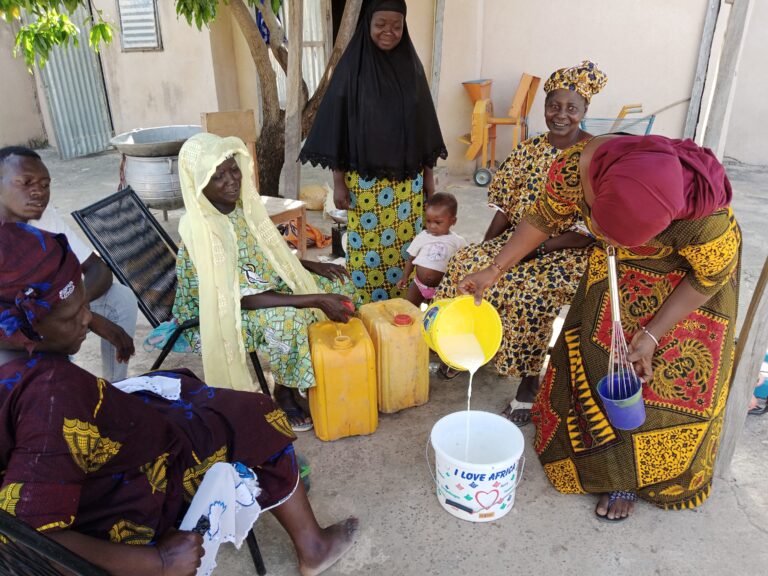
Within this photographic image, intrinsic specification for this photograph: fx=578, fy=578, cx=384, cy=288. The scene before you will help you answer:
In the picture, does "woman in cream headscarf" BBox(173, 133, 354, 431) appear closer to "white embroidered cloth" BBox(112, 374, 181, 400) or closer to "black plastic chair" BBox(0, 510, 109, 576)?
"white embroidered cloth" BBox(112, 374, 181, 400)

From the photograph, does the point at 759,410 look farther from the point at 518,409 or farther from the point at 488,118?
the point at 488,118

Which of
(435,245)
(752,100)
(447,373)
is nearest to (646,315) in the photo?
(447,373)

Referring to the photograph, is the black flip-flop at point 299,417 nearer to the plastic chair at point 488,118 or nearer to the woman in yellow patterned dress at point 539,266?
the woman in yellow patterned dress at point 539,266

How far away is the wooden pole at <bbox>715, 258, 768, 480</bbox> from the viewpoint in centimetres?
223

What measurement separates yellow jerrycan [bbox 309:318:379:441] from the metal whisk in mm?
1042

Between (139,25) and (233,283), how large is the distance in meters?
7.16

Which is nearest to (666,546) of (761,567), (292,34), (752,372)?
(761,567)

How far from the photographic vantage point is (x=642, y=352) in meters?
2.02

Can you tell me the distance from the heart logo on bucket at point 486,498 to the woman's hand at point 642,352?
70cm

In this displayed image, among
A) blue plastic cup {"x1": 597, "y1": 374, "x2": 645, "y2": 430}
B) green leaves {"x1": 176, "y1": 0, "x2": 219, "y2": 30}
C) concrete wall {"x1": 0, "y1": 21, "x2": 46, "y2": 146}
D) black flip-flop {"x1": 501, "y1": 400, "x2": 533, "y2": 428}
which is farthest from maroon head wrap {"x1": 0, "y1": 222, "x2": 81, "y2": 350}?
concrete wall {"x1": 0, "y1": 21, "x2": 46, "y2": 146}

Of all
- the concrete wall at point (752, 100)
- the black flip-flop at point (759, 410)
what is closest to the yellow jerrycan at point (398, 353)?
the black flip-flop at point (759, 410)

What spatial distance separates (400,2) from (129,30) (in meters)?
6.48

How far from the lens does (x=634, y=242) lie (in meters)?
1.69

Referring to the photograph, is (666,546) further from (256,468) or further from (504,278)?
(256,468)
